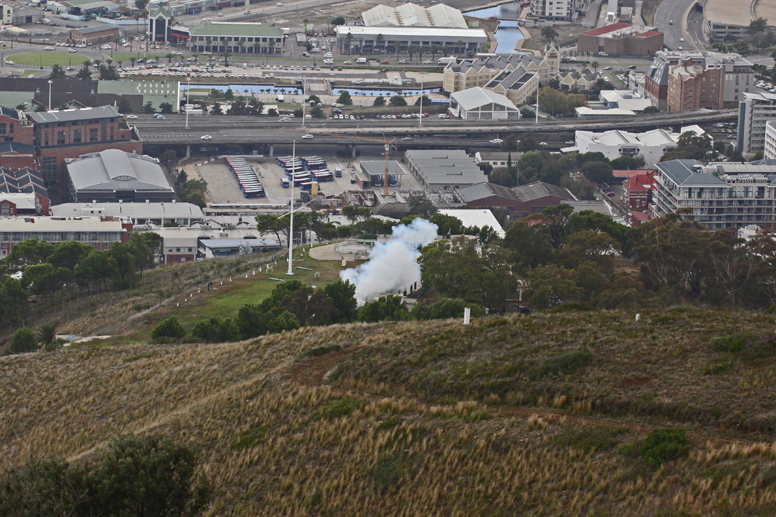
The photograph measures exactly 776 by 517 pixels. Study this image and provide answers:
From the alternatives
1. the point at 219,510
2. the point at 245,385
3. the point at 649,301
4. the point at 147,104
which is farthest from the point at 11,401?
the point at 147,104

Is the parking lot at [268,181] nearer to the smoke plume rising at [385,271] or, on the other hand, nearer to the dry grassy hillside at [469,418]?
the smoke plume rising at [385,271]

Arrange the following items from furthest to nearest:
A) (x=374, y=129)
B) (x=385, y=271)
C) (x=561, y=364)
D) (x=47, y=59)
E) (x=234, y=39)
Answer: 1. (x=234, y=39)
2. (x=47, y=59)
3. (x=374, y=129)
4. (x=385, y=271)
5. (x=561, y=364)

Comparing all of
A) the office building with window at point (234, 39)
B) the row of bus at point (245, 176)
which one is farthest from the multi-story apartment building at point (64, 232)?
the office building with window at point (234, 39)

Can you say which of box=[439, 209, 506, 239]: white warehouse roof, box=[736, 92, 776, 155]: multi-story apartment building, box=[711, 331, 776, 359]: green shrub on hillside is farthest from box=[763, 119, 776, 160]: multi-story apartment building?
box=[711, 331, 776, 359]: green shrub on hillside

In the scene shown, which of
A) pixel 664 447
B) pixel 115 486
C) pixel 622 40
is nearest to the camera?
pixel 115 486

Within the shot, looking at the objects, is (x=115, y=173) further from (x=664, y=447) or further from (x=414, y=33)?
(x=414, y=33)

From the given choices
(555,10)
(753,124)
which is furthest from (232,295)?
(555,10)
